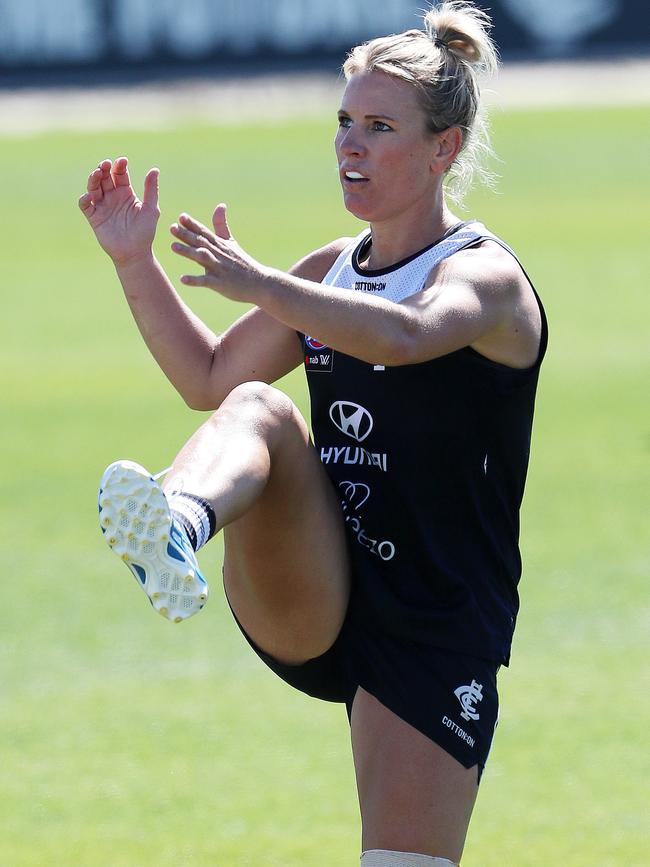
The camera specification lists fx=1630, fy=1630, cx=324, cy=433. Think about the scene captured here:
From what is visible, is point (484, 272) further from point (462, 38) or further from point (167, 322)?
Answer: point (167, 322)

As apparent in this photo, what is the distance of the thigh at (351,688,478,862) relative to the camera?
3.54 meters

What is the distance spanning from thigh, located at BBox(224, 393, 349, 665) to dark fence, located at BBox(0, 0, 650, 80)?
25.8 metres

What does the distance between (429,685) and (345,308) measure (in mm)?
902

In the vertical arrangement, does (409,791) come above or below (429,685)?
below

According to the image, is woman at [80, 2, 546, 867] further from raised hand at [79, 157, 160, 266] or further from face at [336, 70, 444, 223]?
raised hand at [79, 157, 160, 266]

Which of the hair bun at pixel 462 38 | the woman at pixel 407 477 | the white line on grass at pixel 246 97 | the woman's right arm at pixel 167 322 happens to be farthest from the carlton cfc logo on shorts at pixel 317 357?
the white line on grass at pixel 246 97

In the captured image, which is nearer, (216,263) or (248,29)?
(216,263)

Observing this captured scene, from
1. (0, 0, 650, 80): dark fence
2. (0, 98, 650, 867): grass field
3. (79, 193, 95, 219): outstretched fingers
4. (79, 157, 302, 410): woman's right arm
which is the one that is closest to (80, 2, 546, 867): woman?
(79, 157, 302, 410): woman's right arm

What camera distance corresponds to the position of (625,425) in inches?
395

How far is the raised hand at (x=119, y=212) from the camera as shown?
3.97 meters

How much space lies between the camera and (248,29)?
29109 millimetres

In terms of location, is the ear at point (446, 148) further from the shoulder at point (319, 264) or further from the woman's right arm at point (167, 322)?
the woman's right arm at point (167, 322)

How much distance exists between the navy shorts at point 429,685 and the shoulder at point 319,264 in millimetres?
874

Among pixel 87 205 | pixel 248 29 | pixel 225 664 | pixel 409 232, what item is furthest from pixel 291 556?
pixel 248 29
